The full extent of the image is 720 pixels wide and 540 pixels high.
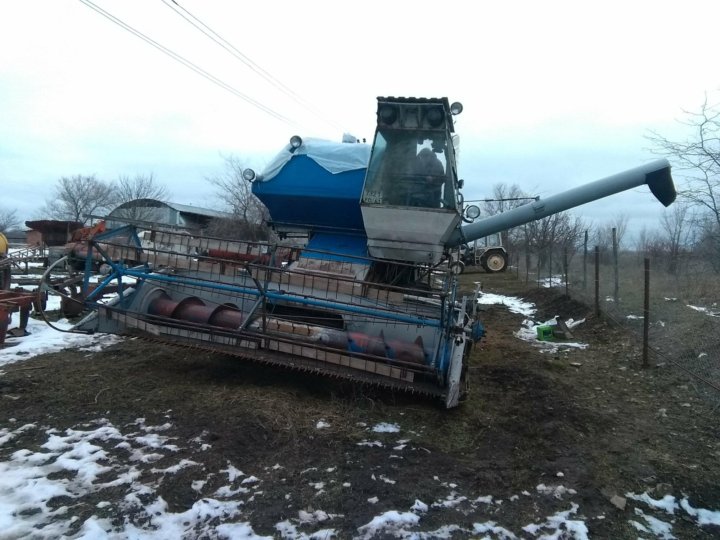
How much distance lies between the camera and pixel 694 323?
25.7 feet

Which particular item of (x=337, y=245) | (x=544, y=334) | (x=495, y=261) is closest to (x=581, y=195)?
(x=495, y=261)

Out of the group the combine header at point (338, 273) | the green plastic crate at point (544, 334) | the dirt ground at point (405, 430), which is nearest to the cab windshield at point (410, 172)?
the combine header at point (338, 273)

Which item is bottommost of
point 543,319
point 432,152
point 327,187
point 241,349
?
point 543,319

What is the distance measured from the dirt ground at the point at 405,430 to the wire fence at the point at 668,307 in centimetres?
39

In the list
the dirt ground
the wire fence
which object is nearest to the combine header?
the dirt ground

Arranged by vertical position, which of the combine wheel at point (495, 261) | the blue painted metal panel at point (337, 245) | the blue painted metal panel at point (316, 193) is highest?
the blue painted metal panel at point (316, 193)

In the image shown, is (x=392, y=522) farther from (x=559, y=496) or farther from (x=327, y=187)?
(x=327, y=187)

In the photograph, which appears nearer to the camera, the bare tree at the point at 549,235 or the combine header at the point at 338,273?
the combine header at the point at 338,273

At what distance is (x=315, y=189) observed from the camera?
20.1ft

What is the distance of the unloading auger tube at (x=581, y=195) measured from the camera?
718cm

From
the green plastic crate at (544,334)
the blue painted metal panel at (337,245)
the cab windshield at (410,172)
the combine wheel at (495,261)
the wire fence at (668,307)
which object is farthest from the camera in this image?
the green plastic crate at (544,334)

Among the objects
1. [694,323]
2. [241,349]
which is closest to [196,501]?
[241,349]

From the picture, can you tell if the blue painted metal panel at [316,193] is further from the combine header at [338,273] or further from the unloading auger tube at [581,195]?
the unloading auger tube at [581,195]

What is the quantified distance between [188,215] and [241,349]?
148 feet
